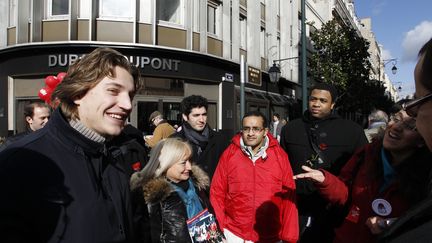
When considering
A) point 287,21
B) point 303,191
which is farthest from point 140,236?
point 287,21

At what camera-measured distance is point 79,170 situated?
62.7 inches

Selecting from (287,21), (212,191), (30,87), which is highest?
(287,21)

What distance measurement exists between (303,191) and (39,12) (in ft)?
43.5

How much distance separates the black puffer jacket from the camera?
8.91 feet

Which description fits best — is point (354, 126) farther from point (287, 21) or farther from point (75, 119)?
point (287, 21)

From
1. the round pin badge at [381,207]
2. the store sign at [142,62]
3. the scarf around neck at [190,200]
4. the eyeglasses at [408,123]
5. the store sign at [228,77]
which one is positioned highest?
the store sign at [142,62]

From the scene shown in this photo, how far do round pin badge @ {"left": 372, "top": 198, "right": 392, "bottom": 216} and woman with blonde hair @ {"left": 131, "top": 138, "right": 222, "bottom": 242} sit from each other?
1.32 meters

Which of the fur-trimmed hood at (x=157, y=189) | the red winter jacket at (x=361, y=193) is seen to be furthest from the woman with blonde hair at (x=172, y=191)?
the red winter jacket at (x=361, y=193)

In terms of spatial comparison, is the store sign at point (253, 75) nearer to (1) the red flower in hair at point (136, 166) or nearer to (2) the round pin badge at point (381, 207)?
(1) the red flower in hair at point (136, 166)

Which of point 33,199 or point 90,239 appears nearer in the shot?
point 33,199

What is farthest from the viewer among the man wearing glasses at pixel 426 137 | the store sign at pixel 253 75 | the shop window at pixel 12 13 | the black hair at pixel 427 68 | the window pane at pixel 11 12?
the store sign at pixel 253 75

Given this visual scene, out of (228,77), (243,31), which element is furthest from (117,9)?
(243,31)

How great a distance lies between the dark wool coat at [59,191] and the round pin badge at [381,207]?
1.55 m

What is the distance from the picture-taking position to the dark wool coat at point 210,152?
4.65 m
